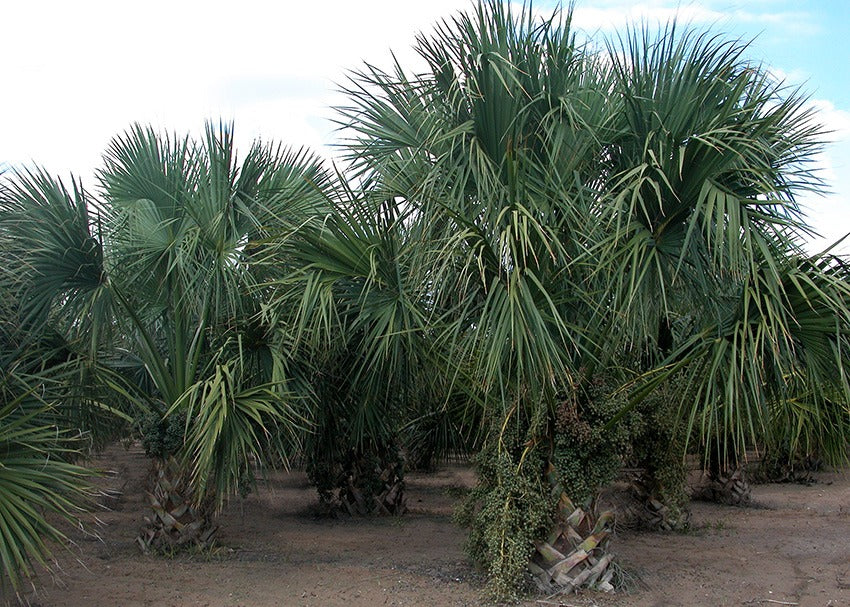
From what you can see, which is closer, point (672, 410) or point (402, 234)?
point (402, 234)

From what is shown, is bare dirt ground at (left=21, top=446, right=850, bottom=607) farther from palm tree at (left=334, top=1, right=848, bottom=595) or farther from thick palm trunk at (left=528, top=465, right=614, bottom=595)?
palm tree at (left=334, top=1, right=848, bottom=595)

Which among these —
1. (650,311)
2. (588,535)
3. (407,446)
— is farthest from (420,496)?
(650,311)

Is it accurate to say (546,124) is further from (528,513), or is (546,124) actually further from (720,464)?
(720,464)

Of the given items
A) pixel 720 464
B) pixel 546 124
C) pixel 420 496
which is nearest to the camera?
pixel 546 124

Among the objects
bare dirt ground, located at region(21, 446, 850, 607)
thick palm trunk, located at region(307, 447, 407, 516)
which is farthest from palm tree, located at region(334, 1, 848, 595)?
thick palm trunk, located at region(307, 447, 407, 516)

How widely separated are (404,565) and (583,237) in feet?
12.6

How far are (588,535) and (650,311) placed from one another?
197cm

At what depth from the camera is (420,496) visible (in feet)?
46.9

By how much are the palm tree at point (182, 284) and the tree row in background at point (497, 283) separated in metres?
0.04

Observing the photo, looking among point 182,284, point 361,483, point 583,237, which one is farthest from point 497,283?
point 361,483

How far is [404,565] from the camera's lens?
26.9 ft

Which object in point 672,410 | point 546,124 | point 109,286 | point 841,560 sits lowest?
point 841,560

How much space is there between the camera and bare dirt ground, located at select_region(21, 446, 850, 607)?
6977 mm

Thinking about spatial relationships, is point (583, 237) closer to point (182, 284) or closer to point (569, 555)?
point (569, 555)
